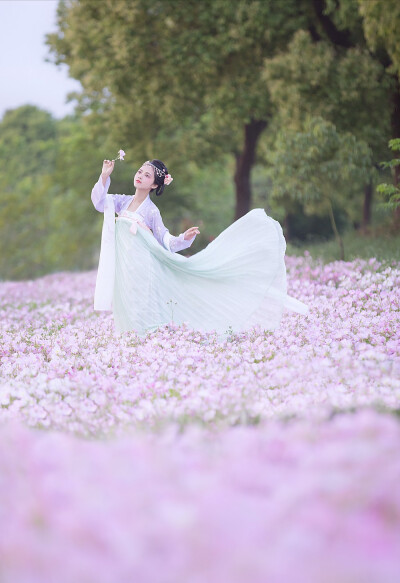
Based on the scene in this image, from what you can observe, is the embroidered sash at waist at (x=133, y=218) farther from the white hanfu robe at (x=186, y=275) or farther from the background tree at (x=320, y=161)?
the background tree at (x=320, y=161)

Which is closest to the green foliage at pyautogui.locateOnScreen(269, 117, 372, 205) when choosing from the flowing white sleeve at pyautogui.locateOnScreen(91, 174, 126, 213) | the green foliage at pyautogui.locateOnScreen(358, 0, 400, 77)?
the green foliage at pyautogui.locateOnScreen(358, 0, 400, 77)

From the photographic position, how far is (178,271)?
9.09 meters

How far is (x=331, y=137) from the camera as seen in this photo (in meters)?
15.6

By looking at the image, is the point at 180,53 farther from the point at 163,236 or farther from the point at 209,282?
the point at 209,282

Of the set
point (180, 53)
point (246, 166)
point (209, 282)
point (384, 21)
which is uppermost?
point (180, 53)

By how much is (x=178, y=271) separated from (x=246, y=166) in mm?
15622

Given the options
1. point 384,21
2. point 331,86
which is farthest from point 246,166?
point 384,21

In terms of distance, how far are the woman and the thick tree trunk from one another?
14824mm

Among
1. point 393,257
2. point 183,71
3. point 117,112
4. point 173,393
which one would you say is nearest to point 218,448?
point 173,393

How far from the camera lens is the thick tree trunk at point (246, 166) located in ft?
78.3

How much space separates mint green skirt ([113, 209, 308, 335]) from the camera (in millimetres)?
8727

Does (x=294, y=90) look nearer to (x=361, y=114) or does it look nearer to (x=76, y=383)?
(x=361, y=114)

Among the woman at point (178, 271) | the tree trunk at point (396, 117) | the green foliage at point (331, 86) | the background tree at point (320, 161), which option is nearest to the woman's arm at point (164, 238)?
the woman at point (178, 271)

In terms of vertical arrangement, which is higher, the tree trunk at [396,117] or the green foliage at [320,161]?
the tree trunk at [396,117]
